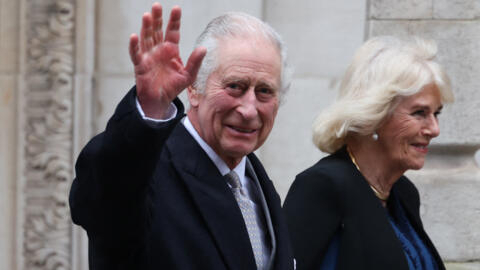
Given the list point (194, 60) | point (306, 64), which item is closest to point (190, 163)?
point (194, 60)

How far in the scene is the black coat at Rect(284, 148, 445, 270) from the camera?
9.89ft

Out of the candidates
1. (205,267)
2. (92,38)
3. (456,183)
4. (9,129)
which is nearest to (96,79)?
(92,38)

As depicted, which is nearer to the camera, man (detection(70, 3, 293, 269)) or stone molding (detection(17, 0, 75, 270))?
man (detection(70, 3, 293, 269))

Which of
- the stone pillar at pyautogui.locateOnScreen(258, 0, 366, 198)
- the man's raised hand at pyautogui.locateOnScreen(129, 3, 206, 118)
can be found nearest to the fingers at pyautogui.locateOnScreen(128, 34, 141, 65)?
the man's raised hand at pyautogui.locateOnScreen(129, 3, 206, 118)

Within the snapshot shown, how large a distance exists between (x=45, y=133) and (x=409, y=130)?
192 centimetres

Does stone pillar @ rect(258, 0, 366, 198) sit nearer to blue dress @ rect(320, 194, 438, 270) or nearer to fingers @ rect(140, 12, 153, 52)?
blue dress @ rect(320, 194, 438, 270)

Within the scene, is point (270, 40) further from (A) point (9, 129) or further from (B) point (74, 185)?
(A) point (9, 129)

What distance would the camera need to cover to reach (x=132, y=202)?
173 centimetres

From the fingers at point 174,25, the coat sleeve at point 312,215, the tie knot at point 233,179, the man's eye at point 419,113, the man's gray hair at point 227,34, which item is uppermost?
the fingers at point 174,25

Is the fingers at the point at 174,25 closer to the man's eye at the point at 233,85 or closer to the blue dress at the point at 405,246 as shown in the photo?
the man's eye at the point at 233,85

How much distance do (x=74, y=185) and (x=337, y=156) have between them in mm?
1675

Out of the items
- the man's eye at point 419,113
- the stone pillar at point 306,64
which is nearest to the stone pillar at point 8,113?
the stone pillar at point 306,64

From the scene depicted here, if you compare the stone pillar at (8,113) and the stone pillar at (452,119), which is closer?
the stone pillar at (8,113)

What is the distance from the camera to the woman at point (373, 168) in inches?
120
